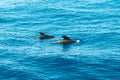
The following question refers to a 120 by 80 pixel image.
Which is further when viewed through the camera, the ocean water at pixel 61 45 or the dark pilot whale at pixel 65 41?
the dark pilot whale at pixel 65 41

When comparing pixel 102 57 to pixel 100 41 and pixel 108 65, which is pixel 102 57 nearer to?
pixel 108 65

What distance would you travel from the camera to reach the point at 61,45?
1935 inches

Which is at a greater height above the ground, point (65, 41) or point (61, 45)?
point (65, 41)

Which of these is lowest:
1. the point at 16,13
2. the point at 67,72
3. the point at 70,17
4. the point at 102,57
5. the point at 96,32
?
the point at 67,72

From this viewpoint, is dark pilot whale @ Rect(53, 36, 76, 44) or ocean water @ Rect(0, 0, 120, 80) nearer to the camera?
ocean water @ Rect(0, 0, 120, 80)

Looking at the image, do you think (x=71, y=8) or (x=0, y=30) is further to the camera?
(x=71, y=8)

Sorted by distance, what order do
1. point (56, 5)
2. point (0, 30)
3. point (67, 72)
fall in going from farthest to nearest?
point (56, 5)
point (0, 30)
point (67, 72)

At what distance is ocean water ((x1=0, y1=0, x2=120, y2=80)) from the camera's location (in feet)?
129

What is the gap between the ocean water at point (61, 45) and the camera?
39312 millimetres

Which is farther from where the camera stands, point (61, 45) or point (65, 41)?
point (65, 41)

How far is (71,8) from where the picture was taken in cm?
7750

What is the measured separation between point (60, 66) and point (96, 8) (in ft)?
120

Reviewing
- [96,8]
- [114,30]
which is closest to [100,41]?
[114,30]

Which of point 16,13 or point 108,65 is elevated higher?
point 16,13
